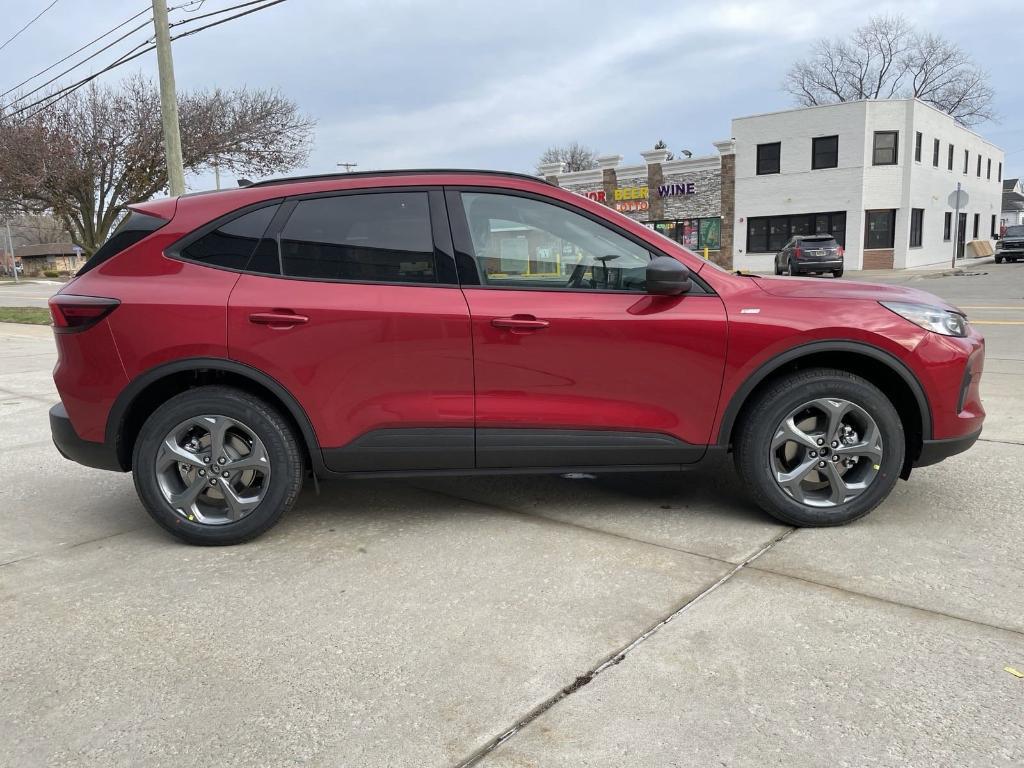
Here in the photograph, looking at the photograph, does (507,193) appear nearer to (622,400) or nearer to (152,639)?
(622,400)

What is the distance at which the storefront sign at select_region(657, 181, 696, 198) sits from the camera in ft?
117

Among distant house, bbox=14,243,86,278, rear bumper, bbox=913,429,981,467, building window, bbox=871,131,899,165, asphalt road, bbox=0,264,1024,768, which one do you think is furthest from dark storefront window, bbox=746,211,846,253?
distant house, bbox=14,243,86,278

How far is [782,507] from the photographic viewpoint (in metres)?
3.79

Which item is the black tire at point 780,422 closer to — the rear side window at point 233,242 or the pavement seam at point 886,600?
the pavement seam at point 886,600

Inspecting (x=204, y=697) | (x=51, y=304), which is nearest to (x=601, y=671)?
(x=204, y=697)

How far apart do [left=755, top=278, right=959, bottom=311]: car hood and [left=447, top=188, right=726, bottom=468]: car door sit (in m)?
0.37

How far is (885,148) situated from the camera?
32.6 m

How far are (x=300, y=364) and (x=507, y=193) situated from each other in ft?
4.15

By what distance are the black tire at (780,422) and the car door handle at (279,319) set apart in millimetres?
2135

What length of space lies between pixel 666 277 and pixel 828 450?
45.2 inches

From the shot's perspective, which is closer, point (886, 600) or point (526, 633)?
point (526, 633)

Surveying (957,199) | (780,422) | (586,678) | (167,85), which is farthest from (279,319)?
(957,199)

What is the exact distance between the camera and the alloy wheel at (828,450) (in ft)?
12.2

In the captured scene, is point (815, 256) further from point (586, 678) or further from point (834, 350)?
point (586, 678)
